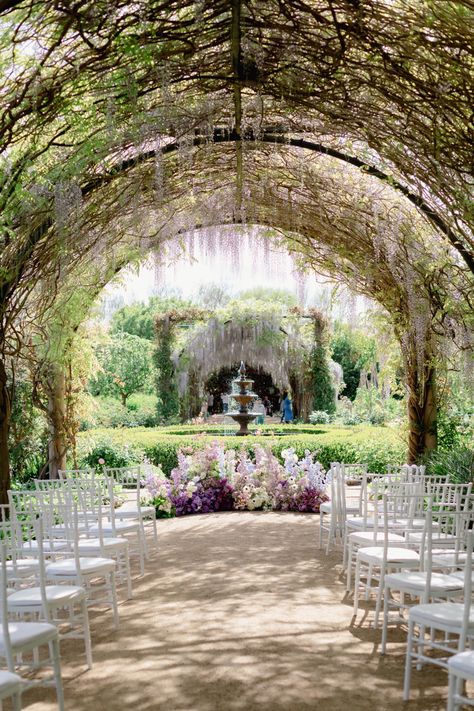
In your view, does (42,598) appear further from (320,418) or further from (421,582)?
(320,418)

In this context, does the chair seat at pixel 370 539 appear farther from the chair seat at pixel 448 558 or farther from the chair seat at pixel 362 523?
the chair seat at pixel 448 558

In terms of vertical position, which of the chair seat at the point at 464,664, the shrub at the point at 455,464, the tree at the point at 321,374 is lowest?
the chair seat at the point at 464,664

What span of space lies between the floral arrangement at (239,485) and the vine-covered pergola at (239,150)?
3.86ft

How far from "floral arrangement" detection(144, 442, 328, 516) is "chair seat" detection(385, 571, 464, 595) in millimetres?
4626

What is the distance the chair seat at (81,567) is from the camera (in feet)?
12.9

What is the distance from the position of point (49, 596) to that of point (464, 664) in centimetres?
173

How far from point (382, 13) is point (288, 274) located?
441 centimetres

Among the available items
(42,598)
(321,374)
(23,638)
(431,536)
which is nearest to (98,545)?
(42,598)

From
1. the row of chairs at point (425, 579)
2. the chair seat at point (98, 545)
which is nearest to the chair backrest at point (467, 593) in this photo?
the row of chairs at point (425, 579)

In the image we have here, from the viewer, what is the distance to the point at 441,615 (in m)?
2.97

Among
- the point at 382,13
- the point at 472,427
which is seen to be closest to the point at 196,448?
the point at 472,427

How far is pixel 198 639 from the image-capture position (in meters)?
3.86

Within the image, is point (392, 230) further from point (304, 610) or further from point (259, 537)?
point (304, 610)

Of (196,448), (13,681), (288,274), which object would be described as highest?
(288,274)
